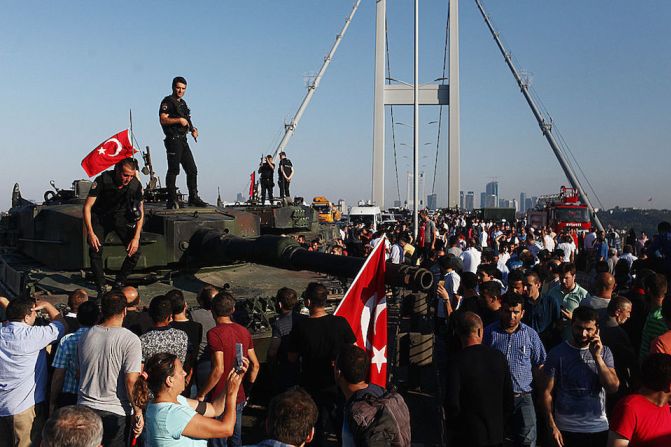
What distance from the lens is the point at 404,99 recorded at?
52.2 m

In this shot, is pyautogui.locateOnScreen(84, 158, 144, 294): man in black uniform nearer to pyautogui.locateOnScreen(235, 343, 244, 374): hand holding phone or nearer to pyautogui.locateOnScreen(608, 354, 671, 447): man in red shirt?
pyautogui.locateOnScreen(235, 343, 244, 374): hand holding phone

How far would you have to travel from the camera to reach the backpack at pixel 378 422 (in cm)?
369

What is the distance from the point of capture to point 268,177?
17.4m

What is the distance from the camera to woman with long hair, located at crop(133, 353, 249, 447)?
3.91m

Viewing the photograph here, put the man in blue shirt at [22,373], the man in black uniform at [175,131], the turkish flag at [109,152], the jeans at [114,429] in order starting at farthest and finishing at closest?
the turkish flag at [109,152] → the man in black uniform at [175,131] → the man in blue shirt at [22,373] → the jeans at [114,429]

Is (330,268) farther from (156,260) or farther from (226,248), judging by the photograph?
(156,260)

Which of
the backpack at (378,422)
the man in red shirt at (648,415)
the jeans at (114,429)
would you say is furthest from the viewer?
the jeans at (114,429)

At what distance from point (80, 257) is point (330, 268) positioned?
13.0 ft

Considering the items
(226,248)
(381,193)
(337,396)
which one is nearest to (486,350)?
(337,396)

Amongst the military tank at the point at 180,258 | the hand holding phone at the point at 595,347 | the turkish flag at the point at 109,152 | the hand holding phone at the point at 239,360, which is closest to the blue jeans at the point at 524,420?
the hand holding phone at the point at 595,347

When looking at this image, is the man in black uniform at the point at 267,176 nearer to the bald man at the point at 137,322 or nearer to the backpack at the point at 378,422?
the bald man at the point at 137,322

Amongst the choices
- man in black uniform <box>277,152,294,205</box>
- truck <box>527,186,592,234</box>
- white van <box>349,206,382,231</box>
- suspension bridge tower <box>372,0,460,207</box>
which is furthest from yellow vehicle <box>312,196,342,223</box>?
man in black uniform <box>277,152,294,205</box>

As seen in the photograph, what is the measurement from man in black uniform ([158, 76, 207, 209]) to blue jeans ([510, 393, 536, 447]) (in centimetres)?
616

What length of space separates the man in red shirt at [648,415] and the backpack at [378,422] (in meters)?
1.28
